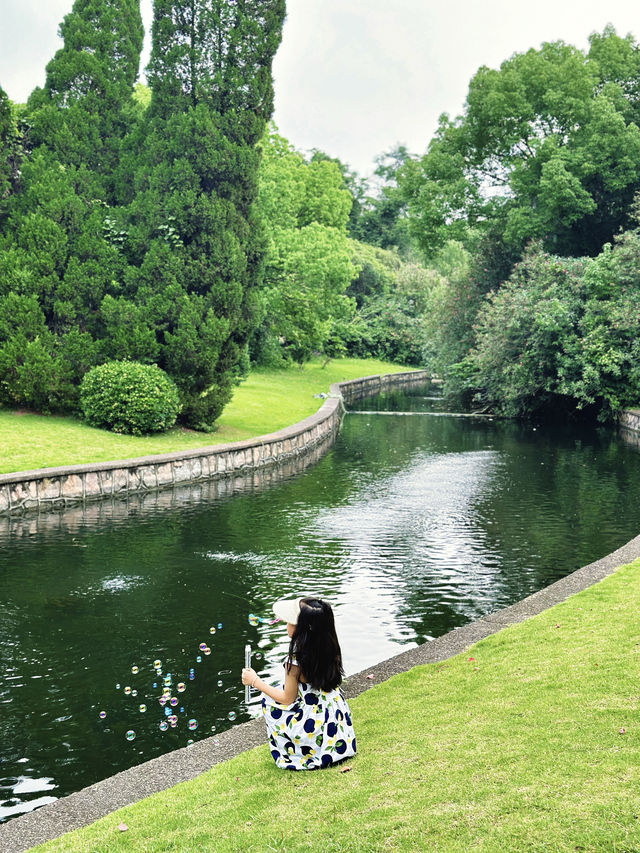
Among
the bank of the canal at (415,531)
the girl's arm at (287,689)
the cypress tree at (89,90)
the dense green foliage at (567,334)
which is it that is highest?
the cypress tree at (89,90)

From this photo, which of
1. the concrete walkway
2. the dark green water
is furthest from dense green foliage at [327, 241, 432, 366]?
the concrete walkway

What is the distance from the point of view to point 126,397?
23.4m

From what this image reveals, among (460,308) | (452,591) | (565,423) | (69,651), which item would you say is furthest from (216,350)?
(460,308)

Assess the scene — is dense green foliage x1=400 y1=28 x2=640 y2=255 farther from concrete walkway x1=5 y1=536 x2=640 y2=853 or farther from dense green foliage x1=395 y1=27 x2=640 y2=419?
concrete walkway x1=5 y1=536 x2=640 y2=853

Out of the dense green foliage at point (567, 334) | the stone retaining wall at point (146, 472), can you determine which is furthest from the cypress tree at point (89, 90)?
the dense green foliage at point (567, 334)

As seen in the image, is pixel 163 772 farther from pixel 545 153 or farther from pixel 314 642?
pixel 545 153

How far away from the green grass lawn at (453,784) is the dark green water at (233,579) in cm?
→ 172

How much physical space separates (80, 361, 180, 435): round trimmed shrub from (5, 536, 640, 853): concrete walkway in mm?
15748

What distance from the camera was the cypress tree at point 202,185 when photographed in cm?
2483

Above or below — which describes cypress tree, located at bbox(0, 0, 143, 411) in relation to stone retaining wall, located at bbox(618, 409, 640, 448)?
above

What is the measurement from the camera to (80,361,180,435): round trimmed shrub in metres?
23.5

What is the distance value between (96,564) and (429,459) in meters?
14.1

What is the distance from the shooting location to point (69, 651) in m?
9.59

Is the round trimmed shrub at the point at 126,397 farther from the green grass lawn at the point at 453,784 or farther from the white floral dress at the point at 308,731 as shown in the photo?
the white floral dress at the point at 308,731
